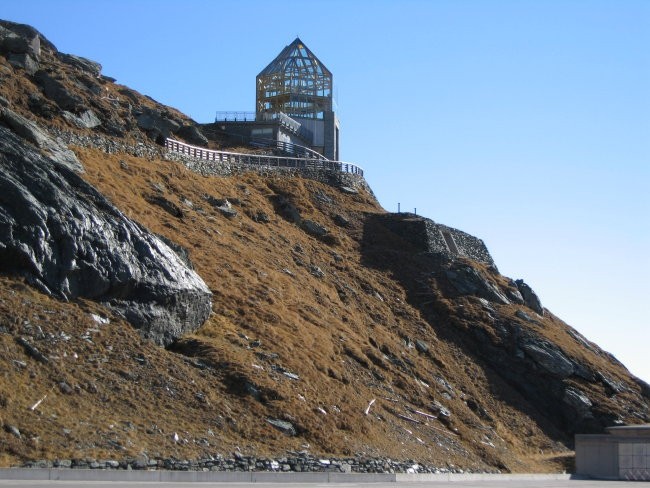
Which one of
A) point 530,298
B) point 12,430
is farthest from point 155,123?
point 12,430

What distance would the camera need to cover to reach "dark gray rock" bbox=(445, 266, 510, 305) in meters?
65.9

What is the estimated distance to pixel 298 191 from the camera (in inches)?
2749

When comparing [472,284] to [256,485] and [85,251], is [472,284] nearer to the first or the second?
[85,251]

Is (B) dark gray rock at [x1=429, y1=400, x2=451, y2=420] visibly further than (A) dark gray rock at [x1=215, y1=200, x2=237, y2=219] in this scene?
No

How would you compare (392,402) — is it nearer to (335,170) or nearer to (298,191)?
(298,191)

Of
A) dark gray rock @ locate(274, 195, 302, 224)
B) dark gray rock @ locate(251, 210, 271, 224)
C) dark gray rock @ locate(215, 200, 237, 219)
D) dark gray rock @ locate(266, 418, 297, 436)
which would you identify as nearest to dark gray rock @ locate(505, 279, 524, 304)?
dark gray rock @ locate(274, 195, 302, 224)

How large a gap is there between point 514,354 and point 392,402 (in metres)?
14.9

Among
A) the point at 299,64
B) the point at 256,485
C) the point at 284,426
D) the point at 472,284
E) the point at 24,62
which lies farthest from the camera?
the point at 299,64

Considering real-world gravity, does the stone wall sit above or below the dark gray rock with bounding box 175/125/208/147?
below

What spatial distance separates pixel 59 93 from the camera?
6000 centimetres

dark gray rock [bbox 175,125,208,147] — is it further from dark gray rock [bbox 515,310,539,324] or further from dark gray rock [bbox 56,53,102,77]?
dark gray rock [bbox 515,310,539,324]

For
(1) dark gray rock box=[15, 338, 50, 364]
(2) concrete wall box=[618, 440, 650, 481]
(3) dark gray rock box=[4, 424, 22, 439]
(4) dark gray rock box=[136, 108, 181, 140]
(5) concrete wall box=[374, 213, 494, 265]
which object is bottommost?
(2) concrete wall box=[618, 440, 650, 481]

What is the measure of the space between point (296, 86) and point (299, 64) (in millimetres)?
1833

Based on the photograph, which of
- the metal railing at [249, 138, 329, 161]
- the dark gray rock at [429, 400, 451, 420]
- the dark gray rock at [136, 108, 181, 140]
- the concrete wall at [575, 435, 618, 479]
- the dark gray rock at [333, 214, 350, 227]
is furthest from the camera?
the metal railing at [249, 138, 329, 161]
